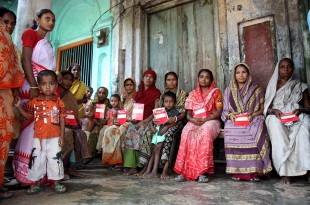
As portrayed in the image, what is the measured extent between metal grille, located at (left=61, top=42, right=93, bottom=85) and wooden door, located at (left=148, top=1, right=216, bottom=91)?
71.4 inches

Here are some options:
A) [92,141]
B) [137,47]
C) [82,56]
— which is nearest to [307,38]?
[137,47]

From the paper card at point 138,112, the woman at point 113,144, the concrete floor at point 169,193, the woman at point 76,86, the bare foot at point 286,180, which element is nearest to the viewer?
the concrete floor at point 169,193

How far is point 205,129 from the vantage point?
3.17 metres

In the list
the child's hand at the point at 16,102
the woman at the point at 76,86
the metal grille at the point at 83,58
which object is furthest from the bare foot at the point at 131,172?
the metal grille at the point at 83,58

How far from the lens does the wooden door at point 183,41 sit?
4785mm

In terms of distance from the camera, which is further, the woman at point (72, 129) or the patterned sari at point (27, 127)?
the woman at point (72, 129)

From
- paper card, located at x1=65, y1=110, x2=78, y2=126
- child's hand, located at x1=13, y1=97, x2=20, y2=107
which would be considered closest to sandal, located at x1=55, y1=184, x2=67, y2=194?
child's hand, located at x1=13, y1=97, x2=20, y2=107

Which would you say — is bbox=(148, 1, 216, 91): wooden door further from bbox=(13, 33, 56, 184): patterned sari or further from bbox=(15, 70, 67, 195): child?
bbox=(15, 70, 67, 195): child

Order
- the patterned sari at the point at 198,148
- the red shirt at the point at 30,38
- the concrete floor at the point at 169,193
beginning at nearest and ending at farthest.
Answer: the concrete floor at the point at 169,193 → the red shirt at the point at 30,38 → the patterned sari at the point at 198,148

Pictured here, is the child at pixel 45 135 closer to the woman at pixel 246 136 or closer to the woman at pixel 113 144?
the woman at pixel 113 144

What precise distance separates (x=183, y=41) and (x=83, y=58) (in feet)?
9.35

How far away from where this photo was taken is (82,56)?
652cm

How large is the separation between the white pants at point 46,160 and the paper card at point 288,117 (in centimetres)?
258

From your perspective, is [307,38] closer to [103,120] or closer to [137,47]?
[137,47]
